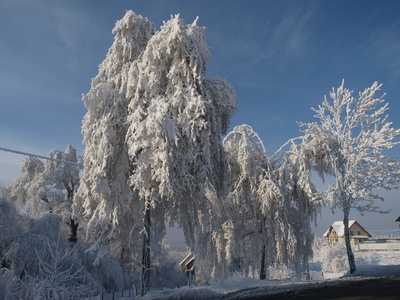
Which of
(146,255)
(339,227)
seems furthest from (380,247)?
(146,255)

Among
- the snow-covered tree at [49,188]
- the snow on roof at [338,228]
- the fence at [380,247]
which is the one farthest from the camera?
the snow on roof at [338,228]

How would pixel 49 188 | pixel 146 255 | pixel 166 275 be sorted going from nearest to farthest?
pixel 146 255, pixel 49 188, pixel 166 275

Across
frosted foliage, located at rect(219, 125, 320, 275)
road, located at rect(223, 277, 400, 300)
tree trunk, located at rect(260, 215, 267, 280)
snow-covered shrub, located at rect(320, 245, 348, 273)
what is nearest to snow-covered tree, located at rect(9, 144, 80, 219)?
frosted foliage, located at rect(219, 125, 320, 275)

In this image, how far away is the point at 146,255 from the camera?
30.1ft

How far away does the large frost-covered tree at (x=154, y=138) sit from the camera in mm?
8234

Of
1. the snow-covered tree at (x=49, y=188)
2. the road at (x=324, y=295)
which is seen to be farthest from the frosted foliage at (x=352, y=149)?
the snow-covered tree at (x=49, y=188)

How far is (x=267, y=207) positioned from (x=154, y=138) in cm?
769

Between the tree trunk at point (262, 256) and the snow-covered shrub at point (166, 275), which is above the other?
the tree trunk at point (262, 256)

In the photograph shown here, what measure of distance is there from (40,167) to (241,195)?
1923cm

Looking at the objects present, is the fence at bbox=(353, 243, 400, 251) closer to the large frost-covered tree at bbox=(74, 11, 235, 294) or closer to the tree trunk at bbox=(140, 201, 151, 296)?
the large frost-covered tree at bbox=(74, 11, 235, 294)

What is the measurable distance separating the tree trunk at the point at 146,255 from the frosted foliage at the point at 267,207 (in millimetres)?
5721

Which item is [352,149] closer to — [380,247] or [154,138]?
[154,138]

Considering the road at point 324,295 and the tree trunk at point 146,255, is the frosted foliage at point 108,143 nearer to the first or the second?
the tree trunk at point 146,255

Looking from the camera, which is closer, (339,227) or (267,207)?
(267,207)
